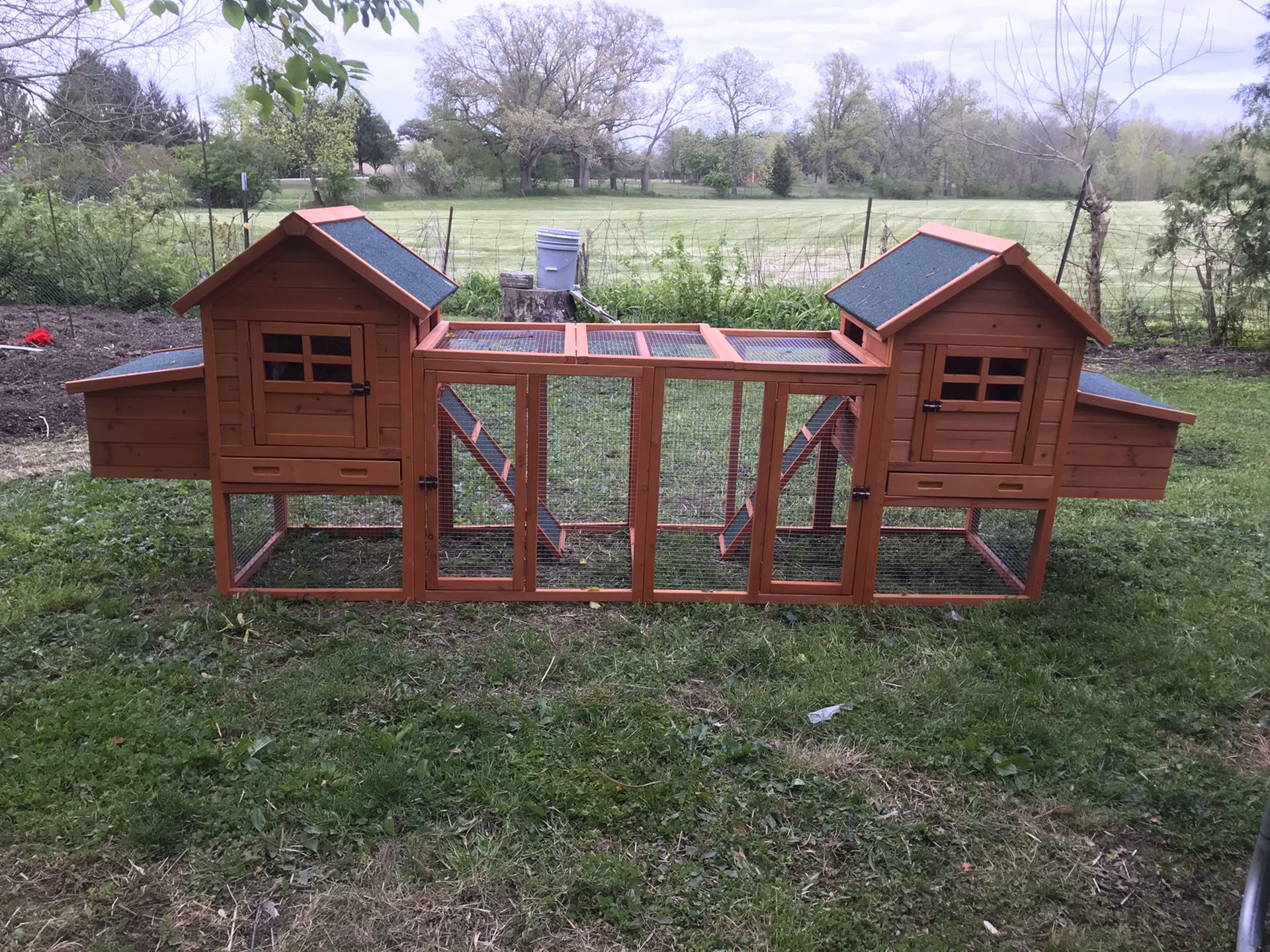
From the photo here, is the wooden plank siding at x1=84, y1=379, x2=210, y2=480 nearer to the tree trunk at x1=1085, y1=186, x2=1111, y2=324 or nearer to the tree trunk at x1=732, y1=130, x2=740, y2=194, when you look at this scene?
the tree trunk at x1=1085, y1=186, x2=1111, y2=324

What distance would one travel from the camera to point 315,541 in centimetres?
547

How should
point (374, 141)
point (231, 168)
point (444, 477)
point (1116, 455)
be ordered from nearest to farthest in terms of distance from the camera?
point (1116, 455) < point (444, 477) < point (231, 168) < point (374, 141)

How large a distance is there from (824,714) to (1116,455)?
225 cm

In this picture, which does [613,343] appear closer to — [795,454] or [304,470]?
[795,454]

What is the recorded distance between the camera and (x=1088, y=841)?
314 centimetres

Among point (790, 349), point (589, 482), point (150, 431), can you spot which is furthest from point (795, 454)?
point (150, 431)

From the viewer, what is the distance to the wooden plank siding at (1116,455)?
15.3 feet

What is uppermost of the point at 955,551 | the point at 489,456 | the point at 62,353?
A: the point at 489,456

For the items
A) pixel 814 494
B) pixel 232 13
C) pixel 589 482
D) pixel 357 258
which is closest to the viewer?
pixel 232 13

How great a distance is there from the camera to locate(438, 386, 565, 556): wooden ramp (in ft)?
15.6

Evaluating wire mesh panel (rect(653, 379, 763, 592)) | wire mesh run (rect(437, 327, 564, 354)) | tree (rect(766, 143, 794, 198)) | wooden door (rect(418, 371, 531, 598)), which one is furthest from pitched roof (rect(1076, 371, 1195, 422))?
tree (rect(766, 143, 794, 198))

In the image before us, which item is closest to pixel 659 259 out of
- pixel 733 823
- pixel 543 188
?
pixel 733 823

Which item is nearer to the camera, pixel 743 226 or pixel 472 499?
pixel 472 499

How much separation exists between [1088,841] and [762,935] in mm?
1275
